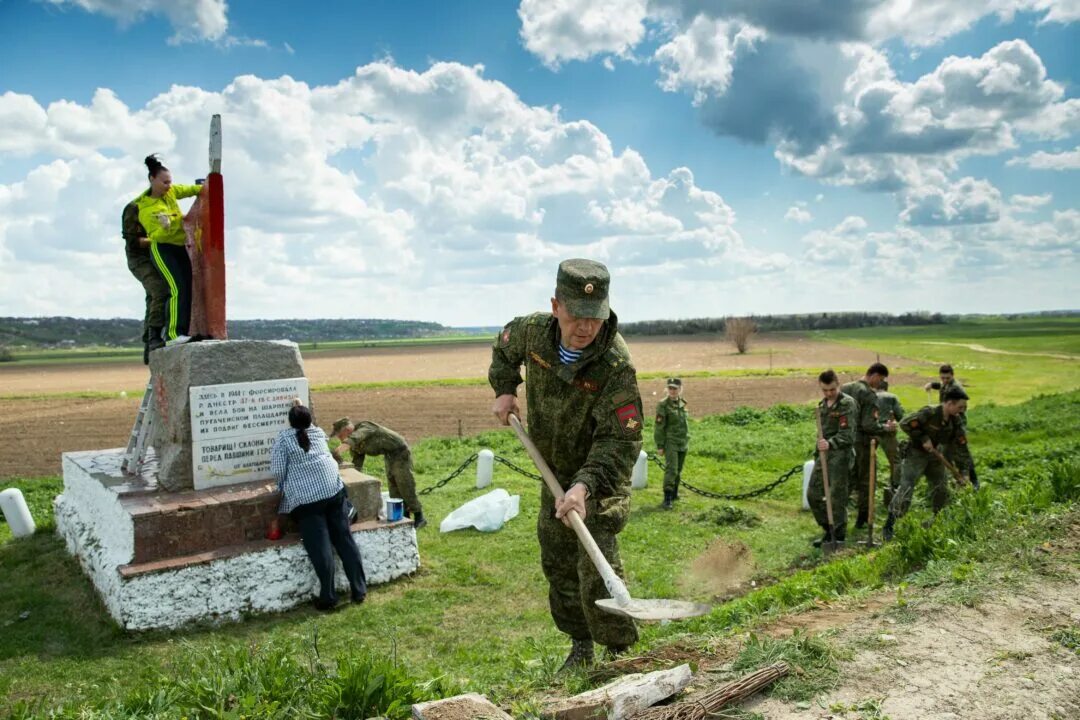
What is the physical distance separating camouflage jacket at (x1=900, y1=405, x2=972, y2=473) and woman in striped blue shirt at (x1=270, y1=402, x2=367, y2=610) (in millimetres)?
6577

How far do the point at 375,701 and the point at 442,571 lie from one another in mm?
4294

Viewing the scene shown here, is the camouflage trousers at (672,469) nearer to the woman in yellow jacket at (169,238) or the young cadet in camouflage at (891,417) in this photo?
the young cadet in camouflage at (891,417)

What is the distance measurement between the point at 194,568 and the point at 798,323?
101 metres

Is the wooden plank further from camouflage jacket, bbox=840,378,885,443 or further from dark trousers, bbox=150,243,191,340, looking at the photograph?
camouflage jacket, bbox=840,378,885,443

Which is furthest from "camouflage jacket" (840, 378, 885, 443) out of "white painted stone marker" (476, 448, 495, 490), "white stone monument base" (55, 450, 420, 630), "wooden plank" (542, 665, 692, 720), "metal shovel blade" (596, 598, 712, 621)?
"wooden plank" (542, 665, 692, 720)

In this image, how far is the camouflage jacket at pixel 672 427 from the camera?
10.7 meters

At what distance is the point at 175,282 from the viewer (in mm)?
7652

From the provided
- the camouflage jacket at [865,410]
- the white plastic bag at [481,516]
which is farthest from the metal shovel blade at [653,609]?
the camouflage jacket at [865,410]

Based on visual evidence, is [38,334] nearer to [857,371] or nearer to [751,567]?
[857,371]

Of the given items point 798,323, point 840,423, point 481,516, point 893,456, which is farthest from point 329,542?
point 798,323

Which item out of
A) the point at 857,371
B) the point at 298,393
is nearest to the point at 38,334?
the point at 857,371

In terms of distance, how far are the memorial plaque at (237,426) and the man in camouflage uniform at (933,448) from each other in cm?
690

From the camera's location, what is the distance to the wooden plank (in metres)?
3.16

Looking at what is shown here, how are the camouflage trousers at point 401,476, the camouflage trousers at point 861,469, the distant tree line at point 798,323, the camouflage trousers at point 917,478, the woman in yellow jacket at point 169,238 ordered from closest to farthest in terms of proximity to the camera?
the woman in yellow jacket at point 169,238 < the camouflage trousers at point 917,478 < the camouflage trousers at point 401,476 < the camouflage trousers at point 861,469 < the distant tree line at point 798,323
